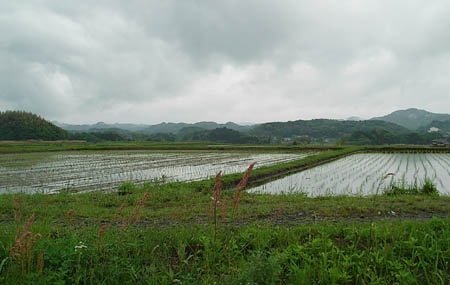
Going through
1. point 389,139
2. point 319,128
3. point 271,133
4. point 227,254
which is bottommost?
point 227,254

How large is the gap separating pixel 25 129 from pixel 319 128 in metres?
107

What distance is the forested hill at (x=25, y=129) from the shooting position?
237ft

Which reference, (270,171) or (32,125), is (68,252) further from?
(32,125)

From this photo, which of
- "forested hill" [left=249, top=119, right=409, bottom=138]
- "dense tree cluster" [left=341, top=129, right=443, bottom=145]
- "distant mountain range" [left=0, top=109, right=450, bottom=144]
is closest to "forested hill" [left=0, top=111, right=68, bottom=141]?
"distant mountain range" [left=0, top=109, right=450, bottom=144]

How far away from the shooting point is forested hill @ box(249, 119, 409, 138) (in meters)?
105

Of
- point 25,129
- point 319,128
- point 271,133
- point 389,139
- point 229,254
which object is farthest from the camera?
point 271,133

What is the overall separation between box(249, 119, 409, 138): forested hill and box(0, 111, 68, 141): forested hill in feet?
252

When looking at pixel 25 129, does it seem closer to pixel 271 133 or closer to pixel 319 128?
pixel 271 133

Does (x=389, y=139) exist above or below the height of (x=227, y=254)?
above

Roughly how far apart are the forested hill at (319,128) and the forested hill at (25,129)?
252 ft

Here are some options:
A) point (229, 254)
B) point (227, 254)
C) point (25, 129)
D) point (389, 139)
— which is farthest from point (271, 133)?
point (229, 254)

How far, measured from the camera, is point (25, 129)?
73188 millimetres

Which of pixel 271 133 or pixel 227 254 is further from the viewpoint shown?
pixel 271 133

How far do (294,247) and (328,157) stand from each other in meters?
25.2
